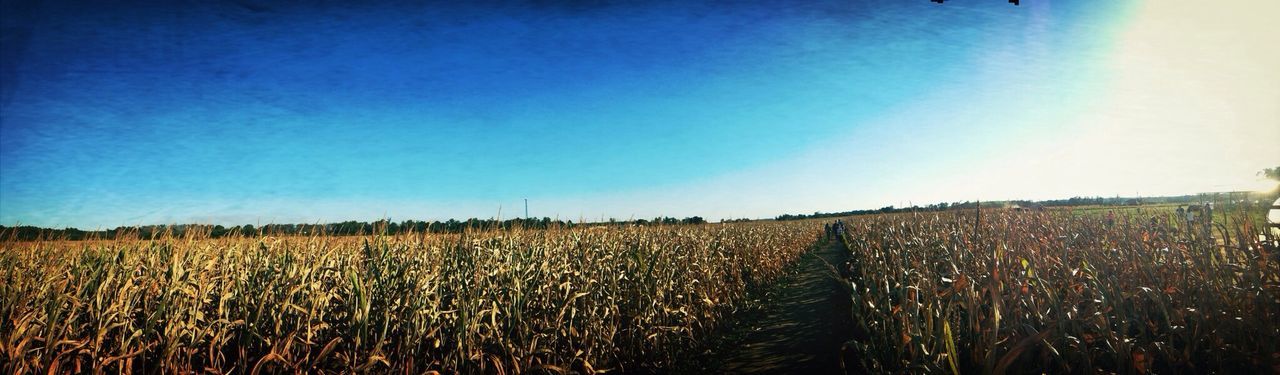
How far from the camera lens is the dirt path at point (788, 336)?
9680 mm

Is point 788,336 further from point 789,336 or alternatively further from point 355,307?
point 355,307

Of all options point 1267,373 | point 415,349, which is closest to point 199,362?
point 415,349

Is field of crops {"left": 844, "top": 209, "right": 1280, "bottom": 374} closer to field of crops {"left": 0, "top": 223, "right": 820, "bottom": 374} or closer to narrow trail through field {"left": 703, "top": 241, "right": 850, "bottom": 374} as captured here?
narrow trail through field {"left": 703, "top": 241, "right": 850, "bottom": 374}

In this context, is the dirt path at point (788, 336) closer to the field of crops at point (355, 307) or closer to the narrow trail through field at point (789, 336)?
the narrow trail through field at point (789, 336)

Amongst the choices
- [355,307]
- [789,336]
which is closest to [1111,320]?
[789,336]

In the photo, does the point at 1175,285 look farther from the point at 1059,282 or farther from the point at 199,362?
the point at 199,362

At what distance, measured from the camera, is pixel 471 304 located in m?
7.04

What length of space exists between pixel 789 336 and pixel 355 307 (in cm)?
869

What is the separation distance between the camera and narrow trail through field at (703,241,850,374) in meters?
9.67

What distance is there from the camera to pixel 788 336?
1181 centimetres

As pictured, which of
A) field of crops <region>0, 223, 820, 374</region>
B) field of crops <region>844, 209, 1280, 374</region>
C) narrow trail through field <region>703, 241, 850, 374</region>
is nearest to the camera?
field of crops <region>844, 209, 1280, 374</region>

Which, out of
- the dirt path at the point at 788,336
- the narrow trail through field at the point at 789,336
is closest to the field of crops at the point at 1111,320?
the dirt path at the point at 788,336

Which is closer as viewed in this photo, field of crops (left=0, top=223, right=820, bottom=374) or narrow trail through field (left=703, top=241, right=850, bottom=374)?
field of crops (left=0, top=223, right=820, bottom=374)

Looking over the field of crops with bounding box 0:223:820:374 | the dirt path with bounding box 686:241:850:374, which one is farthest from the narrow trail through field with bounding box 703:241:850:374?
the field of crops with bounding box 0:223:820:374
